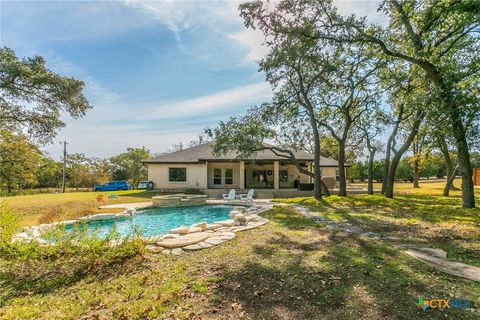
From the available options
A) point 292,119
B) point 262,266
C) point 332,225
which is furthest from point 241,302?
point 292,119

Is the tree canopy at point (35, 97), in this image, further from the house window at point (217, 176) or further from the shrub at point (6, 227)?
the house window at point (217, 176)

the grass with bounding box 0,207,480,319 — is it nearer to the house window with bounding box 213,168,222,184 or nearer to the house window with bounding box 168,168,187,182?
the house window with bounding box 168,168,187,182

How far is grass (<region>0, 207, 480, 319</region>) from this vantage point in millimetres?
3006

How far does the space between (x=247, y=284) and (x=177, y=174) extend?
20044mm

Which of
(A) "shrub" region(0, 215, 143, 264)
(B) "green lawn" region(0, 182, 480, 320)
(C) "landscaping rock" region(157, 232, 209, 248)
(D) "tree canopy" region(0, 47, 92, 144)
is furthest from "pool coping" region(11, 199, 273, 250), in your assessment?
(D) "tree canopy" region(0, 47, 92, 144)

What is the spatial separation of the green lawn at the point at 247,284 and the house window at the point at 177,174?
17579 mm

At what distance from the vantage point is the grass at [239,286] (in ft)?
9.86

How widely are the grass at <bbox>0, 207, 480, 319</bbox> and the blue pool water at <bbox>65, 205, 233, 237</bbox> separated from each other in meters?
5.19

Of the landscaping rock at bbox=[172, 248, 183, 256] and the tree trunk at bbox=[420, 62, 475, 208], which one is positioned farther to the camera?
the tree trunk at bbox=[420, 62, 475, 208]

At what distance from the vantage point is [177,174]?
2289 cm

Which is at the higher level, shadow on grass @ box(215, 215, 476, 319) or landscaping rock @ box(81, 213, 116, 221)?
shadow on grass @ box(215, 215, 476, 319)

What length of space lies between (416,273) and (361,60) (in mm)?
14621

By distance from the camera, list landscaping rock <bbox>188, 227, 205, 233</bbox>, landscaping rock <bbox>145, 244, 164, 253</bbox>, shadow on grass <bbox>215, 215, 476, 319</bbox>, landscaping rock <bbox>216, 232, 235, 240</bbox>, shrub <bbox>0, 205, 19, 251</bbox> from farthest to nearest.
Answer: landscaping rock <bbox>188, 227, 205, 233</bbox> < landscaping rock <bbox>216, 232, 235, 240</bbox> < landscaping rock <bbox>145, 244, 164, 253</bbox> < shrub <bbox>0, 205, 19, 251</bbox> < shadow on grass <bbox>215, 215, 476, 319</bbox>

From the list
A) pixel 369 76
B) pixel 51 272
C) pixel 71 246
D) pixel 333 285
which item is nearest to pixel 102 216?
pixel 71 246
